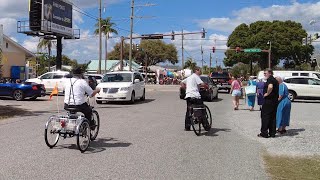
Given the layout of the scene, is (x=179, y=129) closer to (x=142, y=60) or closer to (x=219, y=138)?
(x=219, y=138)

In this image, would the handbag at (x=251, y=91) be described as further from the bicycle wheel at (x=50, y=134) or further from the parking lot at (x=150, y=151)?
the bicycle wheel at (x=50, y=134)

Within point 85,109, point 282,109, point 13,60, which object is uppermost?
point 13,60

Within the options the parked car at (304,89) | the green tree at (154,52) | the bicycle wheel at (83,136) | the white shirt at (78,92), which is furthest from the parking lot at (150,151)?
the green tree at (154,52)

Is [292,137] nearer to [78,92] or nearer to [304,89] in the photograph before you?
[78,92]

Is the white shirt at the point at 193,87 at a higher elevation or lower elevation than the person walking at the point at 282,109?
higher

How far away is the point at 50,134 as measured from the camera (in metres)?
9.25

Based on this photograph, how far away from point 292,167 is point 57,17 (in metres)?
37.0

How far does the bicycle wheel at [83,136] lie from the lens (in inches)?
346

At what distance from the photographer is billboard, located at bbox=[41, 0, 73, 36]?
3978 centimetres

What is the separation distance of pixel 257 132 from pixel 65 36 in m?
34.4

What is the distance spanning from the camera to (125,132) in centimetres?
1188

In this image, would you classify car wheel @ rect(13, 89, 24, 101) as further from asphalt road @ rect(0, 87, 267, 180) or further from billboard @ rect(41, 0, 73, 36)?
billboard @ rect(41, 0, 73, 36)

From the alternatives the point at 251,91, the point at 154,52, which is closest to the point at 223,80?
the point at 251,91

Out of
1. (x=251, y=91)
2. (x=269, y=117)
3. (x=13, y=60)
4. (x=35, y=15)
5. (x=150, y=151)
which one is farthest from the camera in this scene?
(x=13, y=60)
